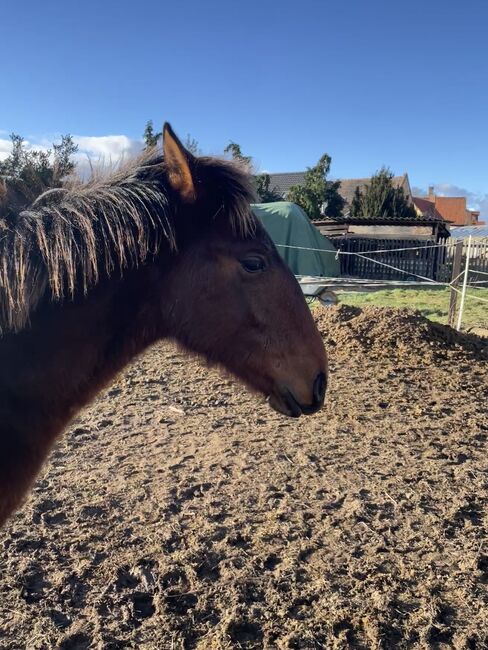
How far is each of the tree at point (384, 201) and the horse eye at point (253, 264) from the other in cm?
3259

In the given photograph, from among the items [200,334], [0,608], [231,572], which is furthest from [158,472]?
[200,334]

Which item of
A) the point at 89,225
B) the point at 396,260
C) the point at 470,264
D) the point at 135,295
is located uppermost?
the point at 89,225

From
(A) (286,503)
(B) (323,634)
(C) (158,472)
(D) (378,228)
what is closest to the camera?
(B) (323,634)

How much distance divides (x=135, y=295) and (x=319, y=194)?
3205cm

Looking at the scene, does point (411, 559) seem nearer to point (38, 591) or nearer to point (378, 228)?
point (38, 591)

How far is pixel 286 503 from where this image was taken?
3.91 metres

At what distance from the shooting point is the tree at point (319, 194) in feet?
106

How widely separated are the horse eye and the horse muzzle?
0.53m

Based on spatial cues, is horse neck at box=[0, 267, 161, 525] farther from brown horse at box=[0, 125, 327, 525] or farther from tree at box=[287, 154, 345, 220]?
tree at box=[287, 154, 345, 220]

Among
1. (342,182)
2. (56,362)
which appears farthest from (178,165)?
(342,182)

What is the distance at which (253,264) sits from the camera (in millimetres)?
2105

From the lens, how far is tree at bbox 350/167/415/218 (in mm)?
33094

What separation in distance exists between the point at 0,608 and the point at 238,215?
2.51 meters

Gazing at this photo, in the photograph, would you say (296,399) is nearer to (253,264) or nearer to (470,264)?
(253,264)
